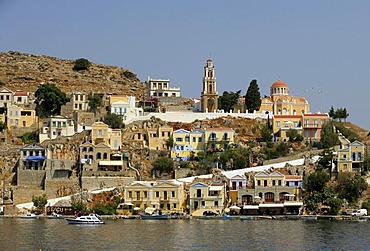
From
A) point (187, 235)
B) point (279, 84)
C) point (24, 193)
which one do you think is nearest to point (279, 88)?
point (279, 84)

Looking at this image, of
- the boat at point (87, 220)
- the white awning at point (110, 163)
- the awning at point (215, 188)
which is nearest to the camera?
the boat at point (87, 220)

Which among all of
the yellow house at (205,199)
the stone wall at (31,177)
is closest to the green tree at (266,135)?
the yellow house at (205,199)

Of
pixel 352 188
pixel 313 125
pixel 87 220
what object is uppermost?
pixel 313 125

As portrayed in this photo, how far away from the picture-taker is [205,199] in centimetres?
8831

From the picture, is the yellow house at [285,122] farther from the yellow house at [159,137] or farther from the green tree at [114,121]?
the green tree at [114,121]

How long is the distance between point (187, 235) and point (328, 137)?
Result: 3160cm

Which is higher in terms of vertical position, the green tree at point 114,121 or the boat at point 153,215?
the green tree at point 114,121

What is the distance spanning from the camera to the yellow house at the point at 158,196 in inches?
3504

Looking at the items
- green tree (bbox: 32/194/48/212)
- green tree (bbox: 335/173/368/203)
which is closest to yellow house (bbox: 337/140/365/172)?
green tree (bbox: 335/173/368/203)

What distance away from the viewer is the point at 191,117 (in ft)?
347

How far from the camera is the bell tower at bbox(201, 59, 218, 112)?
357 feet

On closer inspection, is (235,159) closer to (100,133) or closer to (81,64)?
(100,133)

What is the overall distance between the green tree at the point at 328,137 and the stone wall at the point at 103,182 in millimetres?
19974

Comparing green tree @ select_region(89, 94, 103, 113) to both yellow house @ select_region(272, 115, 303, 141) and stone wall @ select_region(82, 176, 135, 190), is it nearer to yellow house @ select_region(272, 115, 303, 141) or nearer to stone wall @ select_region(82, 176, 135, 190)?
stone wall @ select_region(82, 176, 135, 190)
